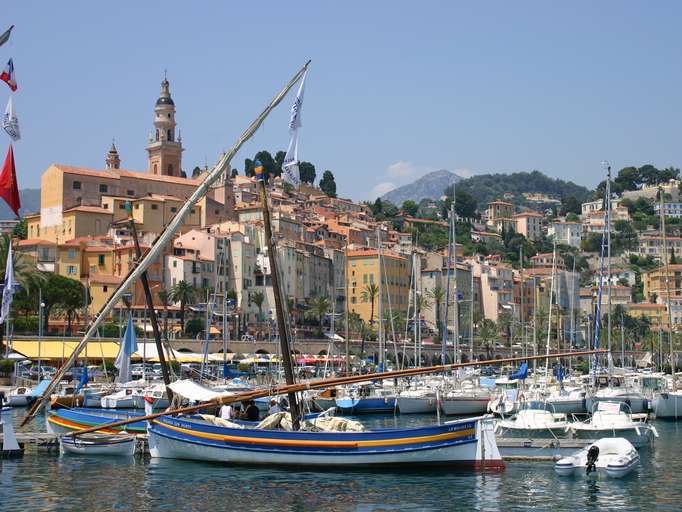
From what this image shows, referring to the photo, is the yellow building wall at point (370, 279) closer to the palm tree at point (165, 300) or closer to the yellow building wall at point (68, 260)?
the palm tree at point (165, 300)

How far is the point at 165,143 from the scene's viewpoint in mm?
171500

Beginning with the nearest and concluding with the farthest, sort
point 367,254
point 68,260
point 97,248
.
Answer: point 68,260, point 97,248, point 367,254

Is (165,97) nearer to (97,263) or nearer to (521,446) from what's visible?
(97,263)

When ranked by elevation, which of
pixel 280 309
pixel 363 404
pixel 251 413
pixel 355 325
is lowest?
pixel 363 404

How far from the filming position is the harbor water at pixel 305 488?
27.1 meters

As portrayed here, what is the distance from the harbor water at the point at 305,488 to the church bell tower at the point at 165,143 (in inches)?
5499

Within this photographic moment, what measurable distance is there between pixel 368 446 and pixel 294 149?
9.20m

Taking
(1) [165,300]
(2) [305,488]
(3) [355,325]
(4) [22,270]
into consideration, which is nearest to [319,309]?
(3) [355,325]

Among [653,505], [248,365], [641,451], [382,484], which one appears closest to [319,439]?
[382,484]

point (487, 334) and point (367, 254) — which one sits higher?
point (367, 254)

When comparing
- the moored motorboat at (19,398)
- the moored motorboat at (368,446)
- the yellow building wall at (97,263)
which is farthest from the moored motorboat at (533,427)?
the yellow building wall at (97,263)

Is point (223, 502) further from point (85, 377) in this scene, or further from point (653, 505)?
point (85, 377)

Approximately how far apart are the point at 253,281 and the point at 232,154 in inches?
4061

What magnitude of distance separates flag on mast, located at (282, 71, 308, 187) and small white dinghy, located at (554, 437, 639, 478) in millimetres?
12224
